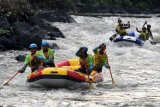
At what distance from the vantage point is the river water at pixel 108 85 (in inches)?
388

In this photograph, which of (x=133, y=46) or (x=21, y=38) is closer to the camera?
(x=21, y=38)

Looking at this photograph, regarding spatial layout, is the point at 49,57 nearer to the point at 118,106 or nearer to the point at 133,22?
the point at 118,106

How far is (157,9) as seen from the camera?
51531 millimetres

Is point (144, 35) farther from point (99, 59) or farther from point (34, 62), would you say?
point (34, 62)

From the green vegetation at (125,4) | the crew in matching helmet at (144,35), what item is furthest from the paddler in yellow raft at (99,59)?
the green vegetation at (125,4)

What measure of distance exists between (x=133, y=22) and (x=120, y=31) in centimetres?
1381

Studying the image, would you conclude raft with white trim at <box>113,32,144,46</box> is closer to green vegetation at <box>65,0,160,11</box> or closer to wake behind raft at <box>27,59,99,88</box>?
wake behind raft at <box>27,59,99,88</box>

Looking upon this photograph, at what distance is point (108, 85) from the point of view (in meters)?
12.3

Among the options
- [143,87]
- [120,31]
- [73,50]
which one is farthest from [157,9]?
[143,87]

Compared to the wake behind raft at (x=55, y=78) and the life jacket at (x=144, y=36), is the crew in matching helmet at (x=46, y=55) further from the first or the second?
the life jacket at (x=144, y=36)

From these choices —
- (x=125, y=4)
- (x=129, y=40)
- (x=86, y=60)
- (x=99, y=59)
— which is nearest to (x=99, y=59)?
(x=99, y=59)

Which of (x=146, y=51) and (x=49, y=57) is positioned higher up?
(x=49, y=57)

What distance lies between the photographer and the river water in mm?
9861

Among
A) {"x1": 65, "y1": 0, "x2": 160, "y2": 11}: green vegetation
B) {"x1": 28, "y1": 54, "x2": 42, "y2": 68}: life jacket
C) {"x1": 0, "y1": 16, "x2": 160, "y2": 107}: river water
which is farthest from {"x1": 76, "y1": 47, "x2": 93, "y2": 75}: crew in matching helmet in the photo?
{"x1": 65, "y1": 0, "x2": 160, "y2": 11}: green vegetation
